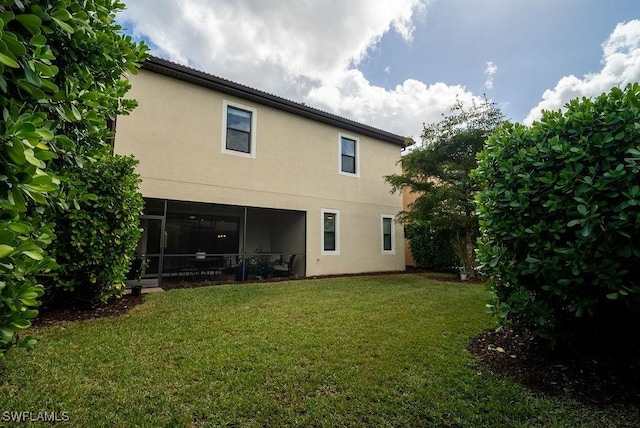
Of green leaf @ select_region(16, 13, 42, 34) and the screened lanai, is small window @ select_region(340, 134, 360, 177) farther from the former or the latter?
green leaf @ select_region(16, 13, 42, 34)

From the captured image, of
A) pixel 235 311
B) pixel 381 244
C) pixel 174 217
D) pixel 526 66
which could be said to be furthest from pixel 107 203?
pixel 526 66

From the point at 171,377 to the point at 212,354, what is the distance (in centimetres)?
61

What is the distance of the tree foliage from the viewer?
2.59m

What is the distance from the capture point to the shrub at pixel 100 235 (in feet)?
16.5

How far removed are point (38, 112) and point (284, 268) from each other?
1033cm

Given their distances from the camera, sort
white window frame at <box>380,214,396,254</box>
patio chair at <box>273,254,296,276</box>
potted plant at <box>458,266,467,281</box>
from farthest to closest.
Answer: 1. white window frame at <box>380,214,396,254</box>
2. patio chair at <box>273,254,296,276</box>
3. potted plant at <box>458,266,467,281</box>

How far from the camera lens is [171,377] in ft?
9.49

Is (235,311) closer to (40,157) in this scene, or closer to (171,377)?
(171,377)

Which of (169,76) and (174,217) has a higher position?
(169,76)

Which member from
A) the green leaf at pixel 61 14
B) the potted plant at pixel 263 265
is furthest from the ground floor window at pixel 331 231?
the green leaf at pixel 61 14

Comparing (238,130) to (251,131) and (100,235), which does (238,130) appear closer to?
(251,131)

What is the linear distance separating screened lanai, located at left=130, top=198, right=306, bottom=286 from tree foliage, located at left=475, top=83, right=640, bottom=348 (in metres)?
7.85

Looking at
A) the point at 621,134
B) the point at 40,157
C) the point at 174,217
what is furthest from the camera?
the point at 174,217

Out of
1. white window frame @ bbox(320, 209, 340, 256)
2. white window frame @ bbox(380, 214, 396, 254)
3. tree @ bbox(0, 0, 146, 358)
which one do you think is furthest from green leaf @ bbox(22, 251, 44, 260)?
white window frame @ bbox(380, 214, 396, 254)
